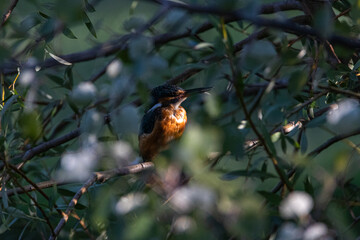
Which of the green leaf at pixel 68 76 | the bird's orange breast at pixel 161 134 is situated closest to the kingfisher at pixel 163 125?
the bird's orange breast at pixel 161 134

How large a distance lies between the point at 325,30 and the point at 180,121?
5.00ft

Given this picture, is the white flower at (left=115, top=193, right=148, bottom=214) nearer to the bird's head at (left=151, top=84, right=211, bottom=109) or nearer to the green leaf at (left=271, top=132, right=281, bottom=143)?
the green leaf at (left=271, top=132, right=281, bottom=143)

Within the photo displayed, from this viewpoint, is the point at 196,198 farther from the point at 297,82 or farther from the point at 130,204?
the point at 297,82

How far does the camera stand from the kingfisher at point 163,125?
2.26 m

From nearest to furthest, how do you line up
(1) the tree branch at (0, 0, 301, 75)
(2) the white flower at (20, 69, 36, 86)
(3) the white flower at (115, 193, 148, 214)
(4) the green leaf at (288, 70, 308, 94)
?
(3) the white flower at (115, 193, 148, 214) < (4) the green leaf at (288, 70, 308, 94) < (2) the white flower at (20, 69, 36, 86) < (1) the tree branch at (0, 0, 301, 75)

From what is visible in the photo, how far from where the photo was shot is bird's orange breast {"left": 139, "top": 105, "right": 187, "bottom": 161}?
2.26 metres

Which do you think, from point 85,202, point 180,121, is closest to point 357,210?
point 180,121

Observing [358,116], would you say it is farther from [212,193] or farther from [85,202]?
[85,202]

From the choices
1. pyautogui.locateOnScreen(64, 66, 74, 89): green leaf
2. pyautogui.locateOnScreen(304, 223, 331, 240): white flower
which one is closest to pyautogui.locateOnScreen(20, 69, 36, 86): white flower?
pyautogui.locateOnScreen(64, 66, 74, 89): green leaf

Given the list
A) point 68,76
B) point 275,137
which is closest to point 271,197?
point 275,137

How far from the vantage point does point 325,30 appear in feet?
2.64

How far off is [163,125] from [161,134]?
4 cm

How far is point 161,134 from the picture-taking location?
7.45 feet

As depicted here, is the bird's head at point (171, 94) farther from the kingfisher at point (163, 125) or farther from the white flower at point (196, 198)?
the white flower at point (196, 198)
